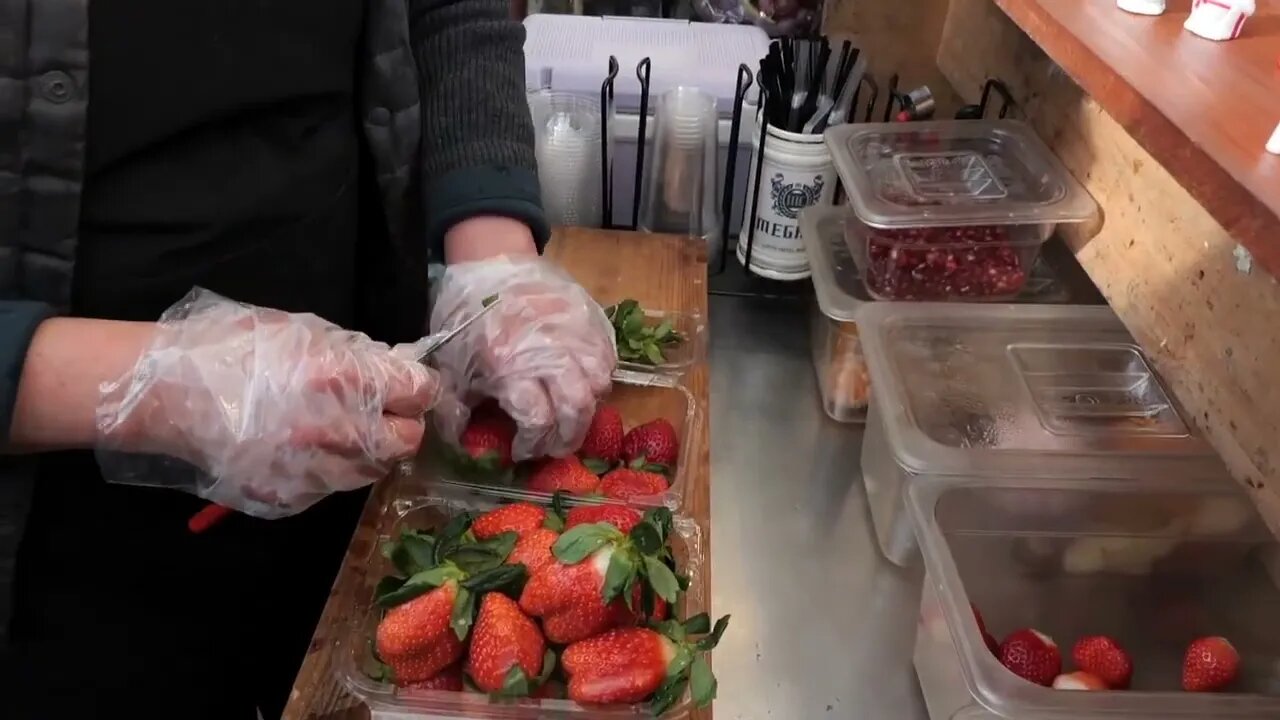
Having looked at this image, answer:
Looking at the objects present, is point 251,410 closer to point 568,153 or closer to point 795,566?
point 795,566

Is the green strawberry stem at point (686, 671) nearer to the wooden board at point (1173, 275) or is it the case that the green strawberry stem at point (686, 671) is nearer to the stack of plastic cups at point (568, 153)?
the wooden board at point (1173, 275)

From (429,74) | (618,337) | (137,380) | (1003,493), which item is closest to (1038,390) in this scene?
(1003,493)

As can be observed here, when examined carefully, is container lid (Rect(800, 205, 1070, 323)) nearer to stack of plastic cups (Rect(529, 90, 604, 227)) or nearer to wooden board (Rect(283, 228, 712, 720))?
wooden board (Rect(283, 228, 712, 720))

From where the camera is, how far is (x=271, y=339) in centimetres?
63

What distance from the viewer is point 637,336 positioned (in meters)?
0.97

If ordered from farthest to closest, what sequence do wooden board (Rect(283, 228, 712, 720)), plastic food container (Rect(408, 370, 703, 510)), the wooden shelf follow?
plastic food container (Rect(408, 370, 703, 510)), wooden board (Rect(283, 228, 712, 720)), the wooden shelf

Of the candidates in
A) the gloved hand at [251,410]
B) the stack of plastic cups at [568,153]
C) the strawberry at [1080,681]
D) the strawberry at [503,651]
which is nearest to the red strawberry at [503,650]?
the strawberry at [503,651]

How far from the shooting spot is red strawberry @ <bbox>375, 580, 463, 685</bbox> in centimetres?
61

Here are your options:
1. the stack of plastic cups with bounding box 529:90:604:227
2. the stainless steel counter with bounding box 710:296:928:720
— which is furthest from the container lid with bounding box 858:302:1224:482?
the stack of plastic cups with bounding box 529:90:604:227

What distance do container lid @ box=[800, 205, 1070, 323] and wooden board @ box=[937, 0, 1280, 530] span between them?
80 mm

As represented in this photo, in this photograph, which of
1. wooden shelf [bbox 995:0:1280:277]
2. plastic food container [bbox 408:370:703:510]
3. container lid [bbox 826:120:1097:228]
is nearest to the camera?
wooden shelf [bbox 995:0:1280:277]

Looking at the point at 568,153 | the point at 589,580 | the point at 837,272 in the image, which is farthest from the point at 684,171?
the point at 589,580

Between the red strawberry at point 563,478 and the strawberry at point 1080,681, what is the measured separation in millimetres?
357

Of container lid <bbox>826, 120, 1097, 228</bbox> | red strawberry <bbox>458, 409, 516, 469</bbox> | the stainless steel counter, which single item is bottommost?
the stainless steel counter
